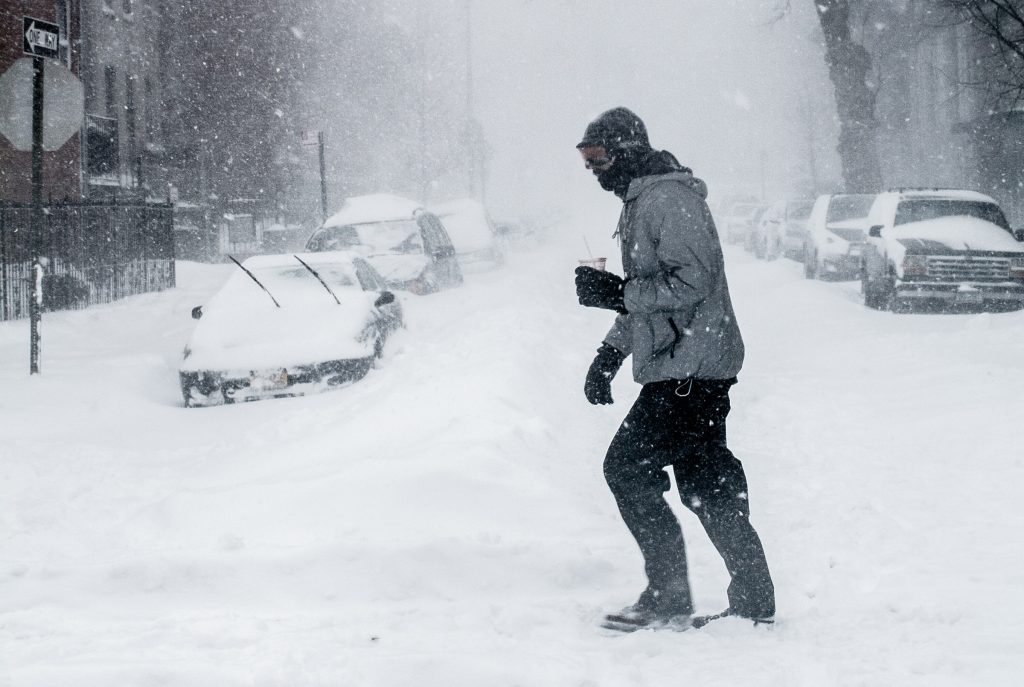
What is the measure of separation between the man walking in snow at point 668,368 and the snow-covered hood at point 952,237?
40.9ft

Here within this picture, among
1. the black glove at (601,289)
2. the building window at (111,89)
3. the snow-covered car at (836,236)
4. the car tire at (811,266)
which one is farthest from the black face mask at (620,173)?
the building window at (111,89)

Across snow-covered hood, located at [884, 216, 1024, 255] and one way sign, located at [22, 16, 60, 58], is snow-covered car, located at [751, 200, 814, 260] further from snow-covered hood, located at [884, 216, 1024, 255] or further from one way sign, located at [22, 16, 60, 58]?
one way sign, located at [22, 16, 60, 58]

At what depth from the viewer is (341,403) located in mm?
8359

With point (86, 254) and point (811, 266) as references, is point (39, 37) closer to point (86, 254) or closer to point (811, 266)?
point (86, 254)

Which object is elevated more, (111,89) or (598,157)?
(111,89)

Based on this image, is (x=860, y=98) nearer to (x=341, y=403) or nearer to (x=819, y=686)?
(x=341, y=403)

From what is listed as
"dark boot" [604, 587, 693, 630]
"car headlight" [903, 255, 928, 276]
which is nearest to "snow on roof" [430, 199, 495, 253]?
"car headlight" [903, 255, 928, 276]

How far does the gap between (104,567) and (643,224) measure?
2772 mm

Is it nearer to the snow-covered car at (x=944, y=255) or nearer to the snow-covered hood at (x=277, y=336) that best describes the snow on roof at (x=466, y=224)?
the snow-covered car at (x=944, y=255)

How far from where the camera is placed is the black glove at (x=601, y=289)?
A: 3.65 m

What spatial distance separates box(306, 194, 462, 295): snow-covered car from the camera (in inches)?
591

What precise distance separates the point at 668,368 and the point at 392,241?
39.9 ft

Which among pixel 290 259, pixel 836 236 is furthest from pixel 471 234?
pixel 290 259

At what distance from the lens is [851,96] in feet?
92.0
